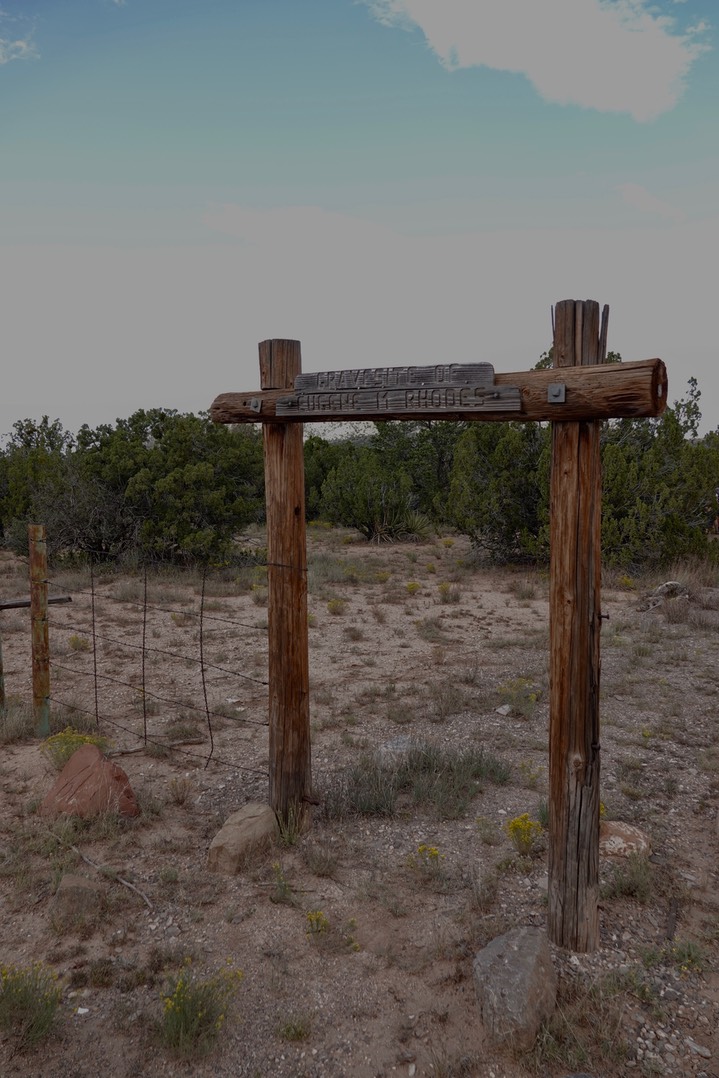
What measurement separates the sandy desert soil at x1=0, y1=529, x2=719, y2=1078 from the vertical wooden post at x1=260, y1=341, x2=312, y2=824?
0.37 meters

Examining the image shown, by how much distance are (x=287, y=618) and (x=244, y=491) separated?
11452 millimetres

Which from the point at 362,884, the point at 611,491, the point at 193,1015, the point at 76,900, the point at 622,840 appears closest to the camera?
the point at 193,1015

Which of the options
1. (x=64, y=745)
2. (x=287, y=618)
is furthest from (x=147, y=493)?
(x=287, y=618)

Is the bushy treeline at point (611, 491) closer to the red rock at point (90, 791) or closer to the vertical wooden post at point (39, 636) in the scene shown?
the vertical wooden post at point (39, 636)

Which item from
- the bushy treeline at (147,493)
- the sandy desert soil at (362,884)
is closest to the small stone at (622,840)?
the sandy desert soil at (362,884)

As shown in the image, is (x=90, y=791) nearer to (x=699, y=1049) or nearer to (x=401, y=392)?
(x=401, y=392)

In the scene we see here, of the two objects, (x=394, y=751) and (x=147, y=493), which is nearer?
(x=394, y=751)

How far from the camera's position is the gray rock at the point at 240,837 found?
4316mm

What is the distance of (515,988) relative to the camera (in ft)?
10.1

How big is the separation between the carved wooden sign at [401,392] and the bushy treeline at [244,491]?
33.8 feet

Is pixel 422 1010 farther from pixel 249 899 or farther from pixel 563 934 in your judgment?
pixel 249 899

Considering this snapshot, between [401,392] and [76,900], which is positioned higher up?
[401,392]

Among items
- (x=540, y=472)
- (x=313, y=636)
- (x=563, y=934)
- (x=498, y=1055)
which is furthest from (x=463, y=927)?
(x=540, y=472)

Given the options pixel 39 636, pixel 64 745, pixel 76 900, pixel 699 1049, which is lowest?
pixel 699 1049
